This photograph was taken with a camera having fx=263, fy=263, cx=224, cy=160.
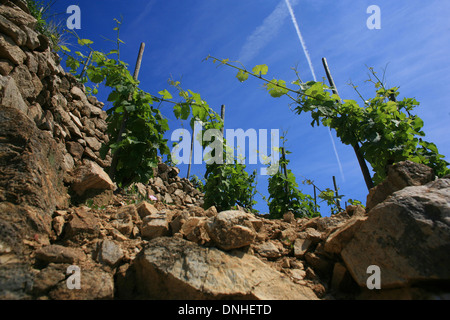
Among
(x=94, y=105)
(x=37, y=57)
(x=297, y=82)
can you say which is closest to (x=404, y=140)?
(x=297, y=82)

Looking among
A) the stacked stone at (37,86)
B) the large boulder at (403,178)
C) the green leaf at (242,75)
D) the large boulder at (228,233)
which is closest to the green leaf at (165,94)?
the green leaf at (242,75)

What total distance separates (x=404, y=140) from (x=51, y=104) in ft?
13.9

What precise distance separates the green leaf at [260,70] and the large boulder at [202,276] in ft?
6.65

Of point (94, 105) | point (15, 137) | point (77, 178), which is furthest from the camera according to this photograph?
point (94, 105)

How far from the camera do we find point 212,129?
4152 millimetres

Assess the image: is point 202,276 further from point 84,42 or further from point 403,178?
point 84,42

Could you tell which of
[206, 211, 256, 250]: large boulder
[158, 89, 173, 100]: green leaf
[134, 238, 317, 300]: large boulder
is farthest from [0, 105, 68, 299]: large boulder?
[158, 89, 173, 100]: green leaf

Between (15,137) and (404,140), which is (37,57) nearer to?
(15,137)

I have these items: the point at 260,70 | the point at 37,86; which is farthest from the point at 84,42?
the point at 260,70

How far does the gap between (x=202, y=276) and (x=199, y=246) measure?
0.23m

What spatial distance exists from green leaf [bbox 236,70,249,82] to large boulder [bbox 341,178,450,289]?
1960mm

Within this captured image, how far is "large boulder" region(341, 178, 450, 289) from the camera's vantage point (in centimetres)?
121

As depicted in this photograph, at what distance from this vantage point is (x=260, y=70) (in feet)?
9.37

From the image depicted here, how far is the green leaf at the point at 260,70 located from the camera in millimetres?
2820
